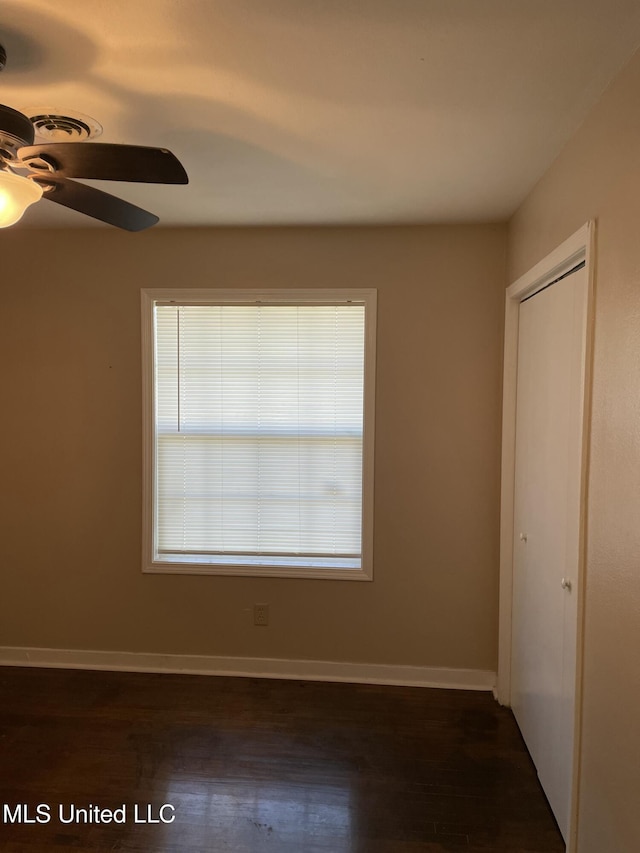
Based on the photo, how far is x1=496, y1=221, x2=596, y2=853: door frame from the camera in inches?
62.9

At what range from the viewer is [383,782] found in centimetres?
213

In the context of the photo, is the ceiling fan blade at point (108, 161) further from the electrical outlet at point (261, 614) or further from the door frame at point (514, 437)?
the electrical outlet at point (261, 614)

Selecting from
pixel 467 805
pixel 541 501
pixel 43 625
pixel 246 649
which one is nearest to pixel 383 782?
pixel 467 805

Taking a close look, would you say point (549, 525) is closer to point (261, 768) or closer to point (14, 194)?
point (261, 768)

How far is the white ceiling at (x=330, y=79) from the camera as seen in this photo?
1.22 meters

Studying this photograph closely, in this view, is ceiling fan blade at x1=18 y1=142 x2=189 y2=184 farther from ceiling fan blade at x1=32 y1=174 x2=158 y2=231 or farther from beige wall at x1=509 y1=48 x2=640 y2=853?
beige wall at x1=509 y1=48 x2=640 y2=853

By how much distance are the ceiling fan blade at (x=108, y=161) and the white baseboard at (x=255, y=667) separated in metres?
2.57

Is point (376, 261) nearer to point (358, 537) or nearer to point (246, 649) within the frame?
point (358, 537)

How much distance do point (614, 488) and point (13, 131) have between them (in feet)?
5.90

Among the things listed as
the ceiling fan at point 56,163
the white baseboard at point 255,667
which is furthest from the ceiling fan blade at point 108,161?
the white baseboard at point 255,667

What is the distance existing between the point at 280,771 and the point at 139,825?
58 centimetres

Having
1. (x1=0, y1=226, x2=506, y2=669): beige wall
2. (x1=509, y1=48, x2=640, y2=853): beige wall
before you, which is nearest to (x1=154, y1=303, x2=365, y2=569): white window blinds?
(x1=0, y1=226, x2=506, y2=669): beige wall

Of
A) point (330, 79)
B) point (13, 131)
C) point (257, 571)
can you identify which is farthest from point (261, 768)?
point (330, 79)

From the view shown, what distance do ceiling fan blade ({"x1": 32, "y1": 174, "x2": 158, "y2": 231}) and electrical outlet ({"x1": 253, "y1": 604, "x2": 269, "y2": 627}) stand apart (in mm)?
2095
